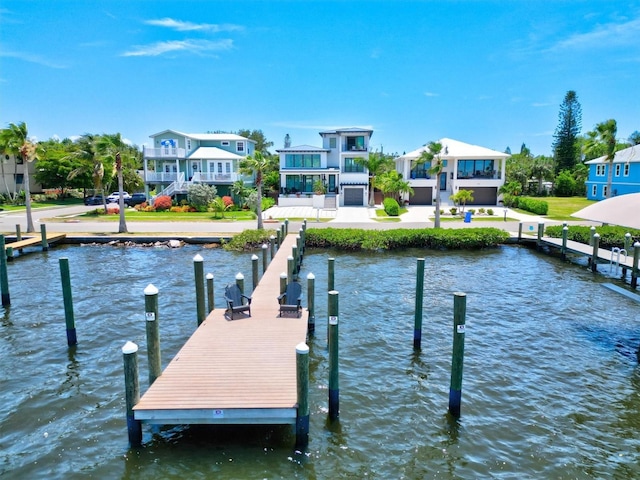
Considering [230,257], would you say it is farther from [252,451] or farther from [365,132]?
[365,132]

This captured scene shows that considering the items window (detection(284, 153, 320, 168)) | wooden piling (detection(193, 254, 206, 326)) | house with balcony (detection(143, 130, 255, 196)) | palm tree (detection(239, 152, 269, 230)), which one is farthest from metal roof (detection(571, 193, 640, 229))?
window (detection(284, 153, 320, 168))

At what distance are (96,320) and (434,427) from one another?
39.2 ft

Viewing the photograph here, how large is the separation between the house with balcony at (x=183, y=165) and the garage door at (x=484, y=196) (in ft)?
86.7

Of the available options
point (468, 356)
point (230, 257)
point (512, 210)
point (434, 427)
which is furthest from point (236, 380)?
point (512, 210)

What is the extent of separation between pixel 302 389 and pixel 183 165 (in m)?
50.6

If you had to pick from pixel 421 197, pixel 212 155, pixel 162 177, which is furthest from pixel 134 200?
pixel 421 197

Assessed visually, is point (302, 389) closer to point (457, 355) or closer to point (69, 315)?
point (457, 355)

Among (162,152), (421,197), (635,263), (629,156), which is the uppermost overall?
(162,152)

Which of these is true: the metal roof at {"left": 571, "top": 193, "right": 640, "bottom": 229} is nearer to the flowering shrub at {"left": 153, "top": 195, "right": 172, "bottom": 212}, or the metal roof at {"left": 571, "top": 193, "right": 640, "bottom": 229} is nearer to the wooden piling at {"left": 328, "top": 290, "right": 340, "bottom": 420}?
the wooden piling at {"left": 328, "top": 290, "right": 340, "bottom": 420}

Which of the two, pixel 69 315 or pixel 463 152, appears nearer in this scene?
pixel 69 315

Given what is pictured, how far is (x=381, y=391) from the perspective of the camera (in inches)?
445

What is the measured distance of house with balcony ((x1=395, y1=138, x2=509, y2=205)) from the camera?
175 feet

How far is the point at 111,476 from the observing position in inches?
322

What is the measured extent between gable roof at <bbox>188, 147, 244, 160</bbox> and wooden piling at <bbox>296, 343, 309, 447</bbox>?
152 feet
